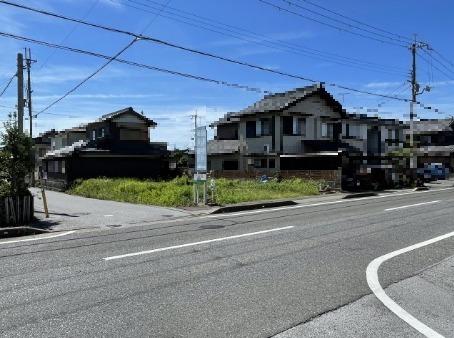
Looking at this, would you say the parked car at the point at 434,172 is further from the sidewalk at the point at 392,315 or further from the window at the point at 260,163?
the sidewalk at the point at 392,315

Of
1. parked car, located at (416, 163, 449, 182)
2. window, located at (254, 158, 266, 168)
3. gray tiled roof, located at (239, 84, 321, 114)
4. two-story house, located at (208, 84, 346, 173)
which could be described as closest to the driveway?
Result: two-story house, located at (208, 84, 346, 173)

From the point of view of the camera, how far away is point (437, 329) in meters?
5.05

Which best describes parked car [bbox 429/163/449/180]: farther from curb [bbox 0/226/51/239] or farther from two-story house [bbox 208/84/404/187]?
curb [bbox 0/226/51/239]

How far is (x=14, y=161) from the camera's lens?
1391cm

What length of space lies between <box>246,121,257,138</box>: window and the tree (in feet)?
78.5

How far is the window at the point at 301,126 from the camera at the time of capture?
35312 millimetres

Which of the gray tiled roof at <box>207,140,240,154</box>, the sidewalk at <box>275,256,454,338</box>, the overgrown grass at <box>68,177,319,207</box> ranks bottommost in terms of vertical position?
the sidewalk at <box>275,256,454,338</box>

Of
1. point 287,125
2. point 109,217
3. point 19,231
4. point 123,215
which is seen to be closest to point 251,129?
point 287,125

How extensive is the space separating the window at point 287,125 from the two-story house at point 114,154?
1032cm

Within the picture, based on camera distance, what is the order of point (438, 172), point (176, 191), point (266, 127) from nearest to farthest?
1. point (176, 191)
2. point (266, 127)
3. point (438, 172)

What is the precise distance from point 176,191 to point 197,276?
14.0 meters

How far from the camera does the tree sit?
13.8 meters

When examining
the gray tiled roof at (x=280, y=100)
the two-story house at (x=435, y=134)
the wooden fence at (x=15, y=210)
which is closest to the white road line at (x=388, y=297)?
the wooden fence at (x=15, y=210)

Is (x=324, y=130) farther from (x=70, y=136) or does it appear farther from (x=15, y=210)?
(x=70, y=136)
